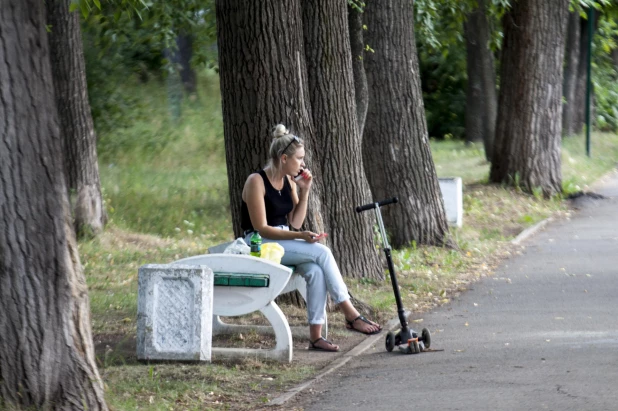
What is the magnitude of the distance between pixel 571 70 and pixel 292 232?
24.6 meters

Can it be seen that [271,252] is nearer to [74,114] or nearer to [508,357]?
[508,357]

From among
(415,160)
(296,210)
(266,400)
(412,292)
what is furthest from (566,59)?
(266,400)

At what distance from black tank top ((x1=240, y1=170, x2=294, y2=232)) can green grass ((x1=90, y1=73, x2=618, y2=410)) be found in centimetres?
107

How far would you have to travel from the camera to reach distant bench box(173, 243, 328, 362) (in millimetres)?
7801

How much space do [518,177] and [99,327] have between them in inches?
458

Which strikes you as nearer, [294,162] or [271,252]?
[271,252]

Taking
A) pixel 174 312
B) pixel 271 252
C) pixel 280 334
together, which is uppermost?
pixel 271 252

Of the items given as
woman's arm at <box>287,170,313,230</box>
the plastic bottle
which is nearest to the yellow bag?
the plastic bottle

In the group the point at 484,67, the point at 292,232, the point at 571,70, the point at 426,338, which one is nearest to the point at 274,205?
the point at 292,232

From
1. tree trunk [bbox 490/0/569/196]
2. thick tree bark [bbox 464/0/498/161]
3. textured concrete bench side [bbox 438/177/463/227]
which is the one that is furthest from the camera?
thick tree bark [bbox 464/0/498/161]

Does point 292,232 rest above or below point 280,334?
above

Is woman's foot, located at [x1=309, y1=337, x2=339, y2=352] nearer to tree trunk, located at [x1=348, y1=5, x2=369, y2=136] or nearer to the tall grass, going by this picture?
tree trunk, located at [x1=348, y1=5, x2=369, y2=136]

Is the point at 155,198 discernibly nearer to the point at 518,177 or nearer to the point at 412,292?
the point at 518,177

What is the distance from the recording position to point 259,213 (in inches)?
335
